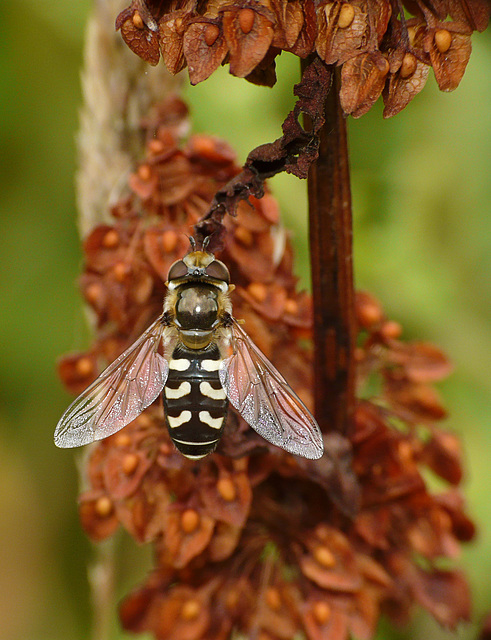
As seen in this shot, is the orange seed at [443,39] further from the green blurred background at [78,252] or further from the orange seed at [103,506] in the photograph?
the green blurred background at [78,252]

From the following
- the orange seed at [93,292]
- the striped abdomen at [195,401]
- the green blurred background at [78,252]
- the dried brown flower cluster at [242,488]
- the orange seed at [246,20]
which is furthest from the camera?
the green blurred background at [78,252]

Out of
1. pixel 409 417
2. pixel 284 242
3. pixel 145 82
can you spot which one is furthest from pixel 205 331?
pixel 145 82

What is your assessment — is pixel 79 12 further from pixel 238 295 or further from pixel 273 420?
pixel 273 420

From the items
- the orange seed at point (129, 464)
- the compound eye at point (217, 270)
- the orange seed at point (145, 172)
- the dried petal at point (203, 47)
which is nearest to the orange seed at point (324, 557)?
the orange seed at point (129, 464)

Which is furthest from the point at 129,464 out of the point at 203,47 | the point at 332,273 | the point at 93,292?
the point at 203,47

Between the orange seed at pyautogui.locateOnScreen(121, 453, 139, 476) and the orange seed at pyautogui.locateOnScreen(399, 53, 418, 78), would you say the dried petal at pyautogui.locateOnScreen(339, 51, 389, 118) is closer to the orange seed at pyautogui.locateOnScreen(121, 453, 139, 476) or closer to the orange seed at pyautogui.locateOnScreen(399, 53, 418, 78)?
the orange seed at pyautogui.locateOnScreen(399, 53, 418, 78)

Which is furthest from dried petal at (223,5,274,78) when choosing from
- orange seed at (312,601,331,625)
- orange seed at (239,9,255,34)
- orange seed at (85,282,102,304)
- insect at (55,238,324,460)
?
orange seed at (312,601,331,625)
